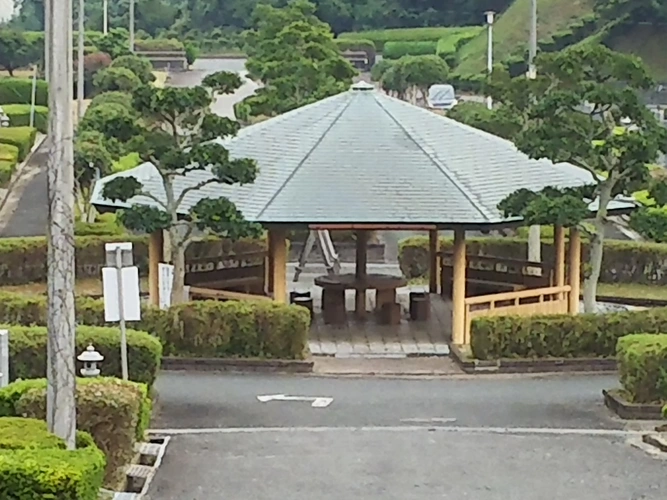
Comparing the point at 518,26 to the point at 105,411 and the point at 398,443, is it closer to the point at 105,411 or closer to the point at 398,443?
the point at 398,443

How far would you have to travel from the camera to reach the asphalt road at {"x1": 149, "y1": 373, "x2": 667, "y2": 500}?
38.7 feet

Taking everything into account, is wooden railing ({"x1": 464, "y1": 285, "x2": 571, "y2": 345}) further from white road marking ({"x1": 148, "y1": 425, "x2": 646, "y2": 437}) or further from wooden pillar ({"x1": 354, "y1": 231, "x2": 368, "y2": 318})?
white road marking ({"x1": 148, "y1": 425, "x2": 646, "y2": 437})

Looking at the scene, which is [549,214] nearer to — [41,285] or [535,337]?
[535,337]

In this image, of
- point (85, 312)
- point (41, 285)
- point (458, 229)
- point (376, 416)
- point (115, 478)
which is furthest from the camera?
point (41, 285)

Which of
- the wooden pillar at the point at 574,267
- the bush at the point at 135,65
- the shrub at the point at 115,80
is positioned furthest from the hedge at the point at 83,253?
the bush at the point at 135,65

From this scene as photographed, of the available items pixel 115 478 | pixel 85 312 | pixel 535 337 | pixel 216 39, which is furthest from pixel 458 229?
pixel 216 39

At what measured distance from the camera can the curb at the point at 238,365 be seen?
20422mm

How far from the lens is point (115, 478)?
37.7ft

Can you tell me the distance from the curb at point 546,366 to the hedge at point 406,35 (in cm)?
6700

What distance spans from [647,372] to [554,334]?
426 cm

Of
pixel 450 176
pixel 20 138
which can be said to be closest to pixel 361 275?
pixel 450 176

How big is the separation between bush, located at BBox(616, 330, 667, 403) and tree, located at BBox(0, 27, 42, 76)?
181 feet

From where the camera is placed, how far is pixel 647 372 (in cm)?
1647

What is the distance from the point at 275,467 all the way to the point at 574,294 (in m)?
→ 12.5
